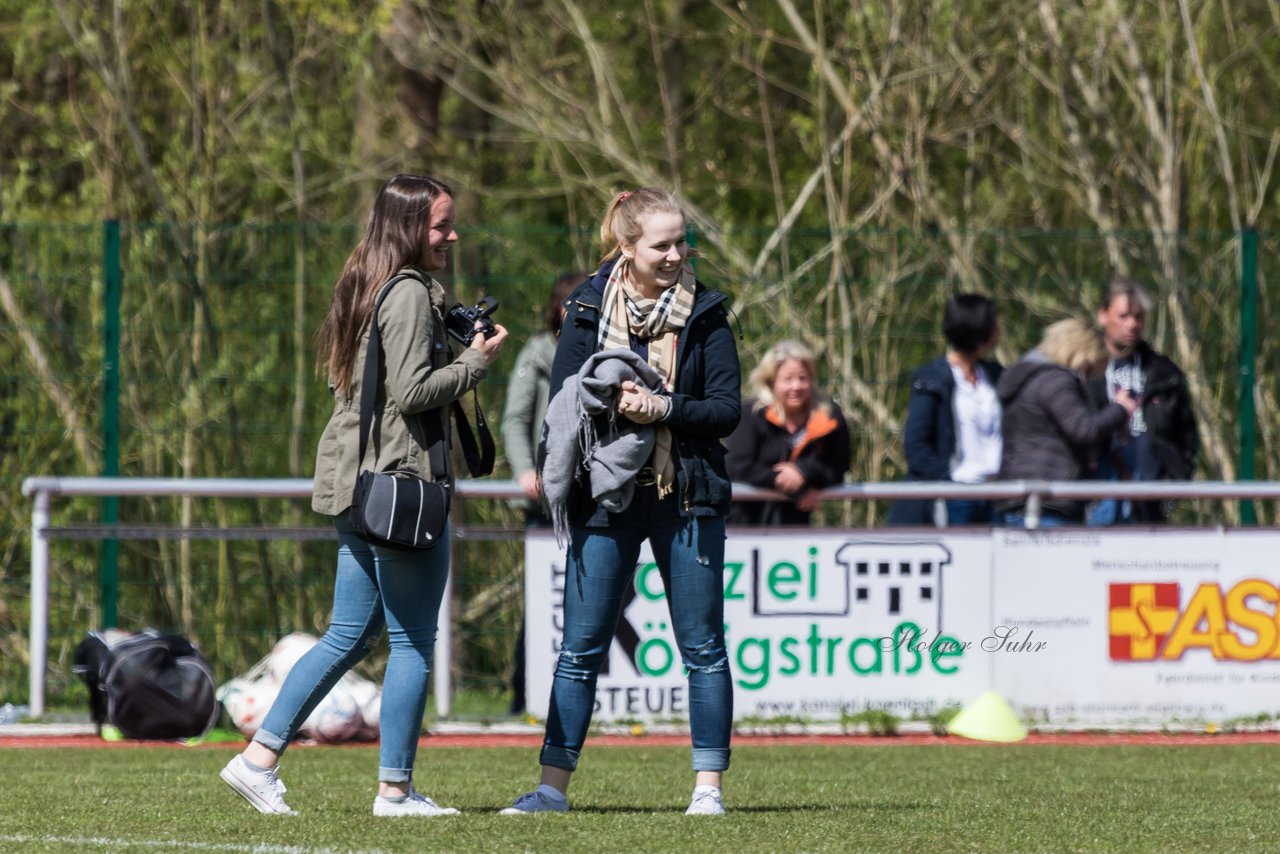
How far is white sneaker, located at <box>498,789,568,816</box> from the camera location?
603 centimetres

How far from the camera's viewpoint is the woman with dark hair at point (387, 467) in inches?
225

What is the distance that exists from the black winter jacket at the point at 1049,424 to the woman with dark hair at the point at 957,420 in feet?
0.33

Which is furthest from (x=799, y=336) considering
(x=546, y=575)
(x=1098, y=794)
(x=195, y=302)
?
(x=1098, y=794)

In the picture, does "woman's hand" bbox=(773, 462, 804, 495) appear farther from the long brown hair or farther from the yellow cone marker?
the long brown hair

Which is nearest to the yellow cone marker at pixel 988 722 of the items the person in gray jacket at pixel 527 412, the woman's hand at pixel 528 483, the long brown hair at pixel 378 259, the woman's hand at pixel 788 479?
the woman's hand at pixel 788 479

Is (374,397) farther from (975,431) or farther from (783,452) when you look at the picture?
(975,431)

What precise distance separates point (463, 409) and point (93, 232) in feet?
16.0

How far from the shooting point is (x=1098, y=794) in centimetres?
707

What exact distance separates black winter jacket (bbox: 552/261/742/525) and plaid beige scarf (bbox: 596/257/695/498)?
21mm

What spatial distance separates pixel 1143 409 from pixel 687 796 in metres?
4.19

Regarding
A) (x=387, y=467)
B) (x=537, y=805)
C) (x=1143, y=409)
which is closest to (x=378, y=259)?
(x=387, y=467)

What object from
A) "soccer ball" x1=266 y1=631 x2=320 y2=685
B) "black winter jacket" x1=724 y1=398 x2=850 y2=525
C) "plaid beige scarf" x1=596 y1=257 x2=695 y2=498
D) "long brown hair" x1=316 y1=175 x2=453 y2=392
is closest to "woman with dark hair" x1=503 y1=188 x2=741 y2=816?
"plaid beige scarf" x1=596 y1=257 x2=695 y2=498

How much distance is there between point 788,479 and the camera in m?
9.43

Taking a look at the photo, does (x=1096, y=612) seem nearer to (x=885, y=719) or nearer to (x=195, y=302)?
(x=885, y=719)
